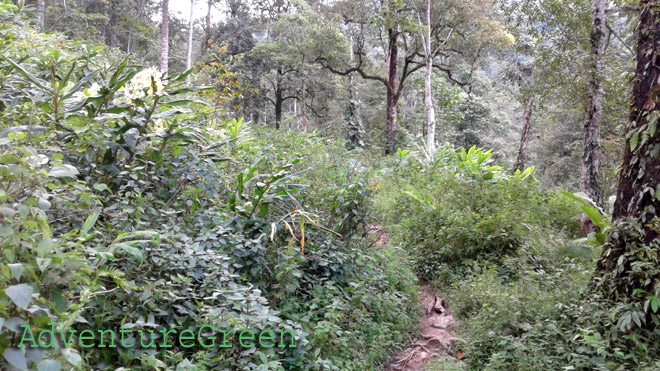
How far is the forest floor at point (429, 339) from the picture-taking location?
3996mm

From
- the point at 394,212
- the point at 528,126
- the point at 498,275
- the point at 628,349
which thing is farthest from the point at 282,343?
the point at 528,126

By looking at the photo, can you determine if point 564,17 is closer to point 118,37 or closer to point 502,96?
point 502,96

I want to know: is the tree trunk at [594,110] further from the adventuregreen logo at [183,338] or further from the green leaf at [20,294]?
the green leaf at [20,294]

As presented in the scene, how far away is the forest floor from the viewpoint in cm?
400

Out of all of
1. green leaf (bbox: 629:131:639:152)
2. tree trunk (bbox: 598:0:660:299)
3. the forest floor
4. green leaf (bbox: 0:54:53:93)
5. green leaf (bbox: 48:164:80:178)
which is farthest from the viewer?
the forest floor

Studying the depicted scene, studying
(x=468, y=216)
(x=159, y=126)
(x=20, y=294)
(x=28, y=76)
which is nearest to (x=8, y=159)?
(x=20, y=294)

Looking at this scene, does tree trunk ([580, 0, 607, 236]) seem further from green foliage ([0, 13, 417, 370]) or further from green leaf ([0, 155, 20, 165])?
green leaf ([0, 155, 20, 165])

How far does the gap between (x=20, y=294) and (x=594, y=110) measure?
325 inches

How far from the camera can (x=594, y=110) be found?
23.5 ft

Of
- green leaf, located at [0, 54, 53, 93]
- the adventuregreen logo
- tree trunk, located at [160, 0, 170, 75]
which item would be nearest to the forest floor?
the adventuregreen logo

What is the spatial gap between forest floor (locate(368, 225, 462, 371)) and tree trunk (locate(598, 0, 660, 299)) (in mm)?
1633

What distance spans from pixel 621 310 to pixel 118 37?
Result: 30375 mm

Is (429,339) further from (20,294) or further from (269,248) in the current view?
(20,294)

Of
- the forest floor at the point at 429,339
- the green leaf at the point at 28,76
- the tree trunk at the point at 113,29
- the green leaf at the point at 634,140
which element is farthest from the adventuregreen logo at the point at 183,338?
the tree trunk at the point at 113,29
